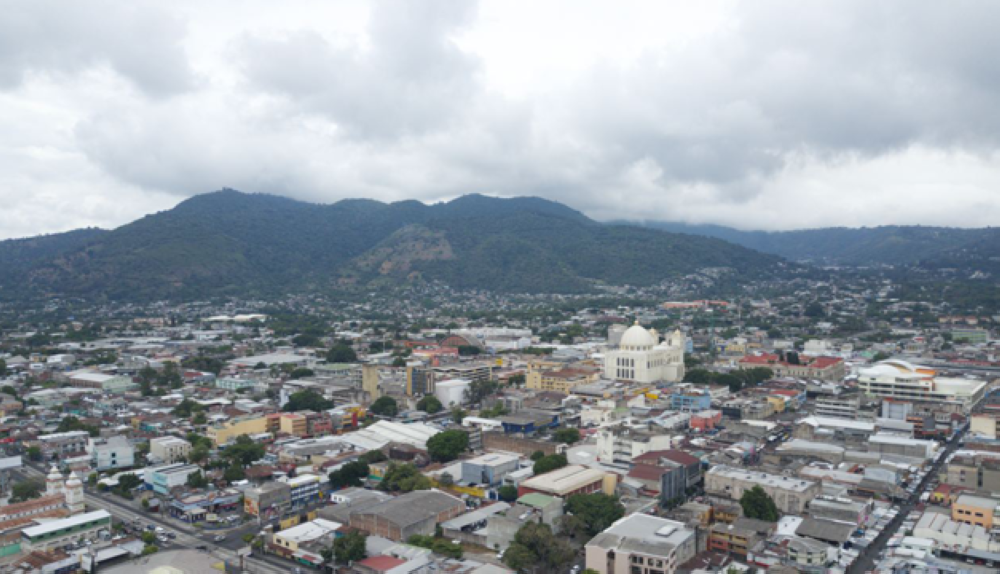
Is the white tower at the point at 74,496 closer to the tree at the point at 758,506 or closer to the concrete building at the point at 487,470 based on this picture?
the concrete building at the point at 487,470

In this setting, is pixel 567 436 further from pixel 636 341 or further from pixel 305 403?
pixel 636 341

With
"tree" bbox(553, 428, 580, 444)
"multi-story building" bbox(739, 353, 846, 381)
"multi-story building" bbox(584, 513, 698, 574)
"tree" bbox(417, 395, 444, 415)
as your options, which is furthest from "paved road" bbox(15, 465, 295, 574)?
"multi-story building" bbox(739, 353, 846, 381)

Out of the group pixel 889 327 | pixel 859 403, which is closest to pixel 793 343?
pixel 889 327

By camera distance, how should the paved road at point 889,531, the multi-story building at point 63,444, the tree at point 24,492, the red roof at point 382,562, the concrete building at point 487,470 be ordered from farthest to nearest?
the multi-story building at point 63,444 → the concrete building at point 487,470 → the tree at point 24,492 → the paved road at point 889,531 → the red roof at point 382,562

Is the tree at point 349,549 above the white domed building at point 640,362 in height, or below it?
below

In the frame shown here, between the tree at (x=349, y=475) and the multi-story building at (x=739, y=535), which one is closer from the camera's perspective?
the multi-story building at (x=739, y=535)

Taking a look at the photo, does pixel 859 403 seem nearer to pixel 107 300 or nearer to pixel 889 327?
pixel 889 327

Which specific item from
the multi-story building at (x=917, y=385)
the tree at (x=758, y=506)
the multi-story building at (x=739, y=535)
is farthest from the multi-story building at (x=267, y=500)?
the multi-story building at (x=917, y=385)
